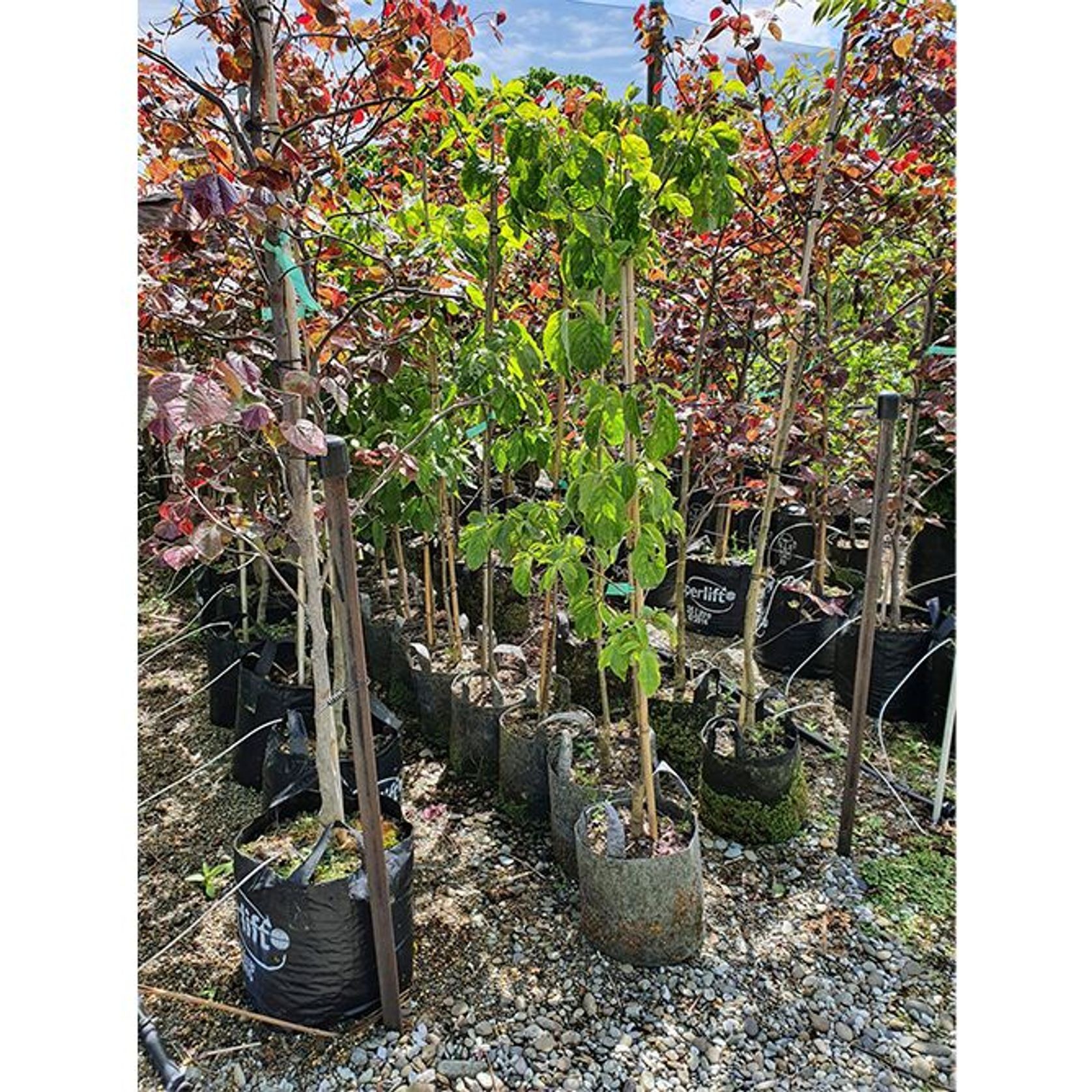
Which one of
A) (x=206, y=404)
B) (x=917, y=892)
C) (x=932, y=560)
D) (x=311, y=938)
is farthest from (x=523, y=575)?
(x=932, y=560)

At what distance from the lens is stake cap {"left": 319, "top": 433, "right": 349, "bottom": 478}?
4.44 ft

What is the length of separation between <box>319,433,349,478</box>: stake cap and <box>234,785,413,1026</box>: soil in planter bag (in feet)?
2.54

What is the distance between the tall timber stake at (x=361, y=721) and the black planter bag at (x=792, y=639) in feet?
6.52

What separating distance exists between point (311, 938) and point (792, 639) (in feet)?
7.24

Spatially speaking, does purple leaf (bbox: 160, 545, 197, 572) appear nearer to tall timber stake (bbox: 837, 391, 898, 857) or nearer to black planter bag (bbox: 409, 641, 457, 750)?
black planter bag (bbox: 409, 641, 457, 750)

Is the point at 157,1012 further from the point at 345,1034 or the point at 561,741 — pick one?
the point at 561,741

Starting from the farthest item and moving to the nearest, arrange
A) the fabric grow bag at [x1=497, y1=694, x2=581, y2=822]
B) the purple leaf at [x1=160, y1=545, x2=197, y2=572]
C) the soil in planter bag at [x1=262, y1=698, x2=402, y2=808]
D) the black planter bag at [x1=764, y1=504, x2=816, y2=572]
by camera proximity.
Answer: the black planter bag at [x1=764, y1=504, x2=816, y2=572] < the fabric grow bag at [x1=497, y1=694, x2=581, y2=822] < the soil in planter bag at [x1=262, y1=698, x2=402, y2=808] < the purple leaf at [x1=160, y1=545, x2=197, y2=572]

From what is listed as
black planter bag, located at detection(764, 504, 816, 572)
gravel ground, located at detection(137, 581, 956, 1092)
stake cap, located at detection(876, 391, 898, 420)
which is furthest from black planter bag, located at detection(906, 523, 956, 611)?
stake cap, located at detection(876, 391, 898, 420)

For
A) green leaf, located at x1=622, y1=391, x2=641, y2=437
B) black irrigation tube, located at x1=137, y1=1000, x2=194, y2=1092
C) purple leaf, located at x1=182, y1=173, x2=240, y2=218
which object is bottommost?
black irrigation tube, located at x1=137, y1=1000, x2=194, y2=1092

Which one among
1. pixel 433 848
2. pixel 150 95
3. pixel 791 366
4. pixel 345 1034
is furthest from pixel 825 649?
pixel 150 95

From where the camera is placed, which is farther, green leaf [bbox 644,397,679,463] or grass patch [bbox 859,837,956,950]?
grass patch [bbox 859,837,956,950]

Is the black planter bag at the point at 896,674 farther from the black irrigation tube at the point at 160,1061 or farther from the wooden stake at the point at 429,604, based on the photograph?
the black irrigation tube at the point at 160,1061

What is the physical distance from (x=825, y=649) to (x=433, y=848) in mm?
1731

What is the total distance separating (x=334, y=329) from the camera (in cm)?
153
